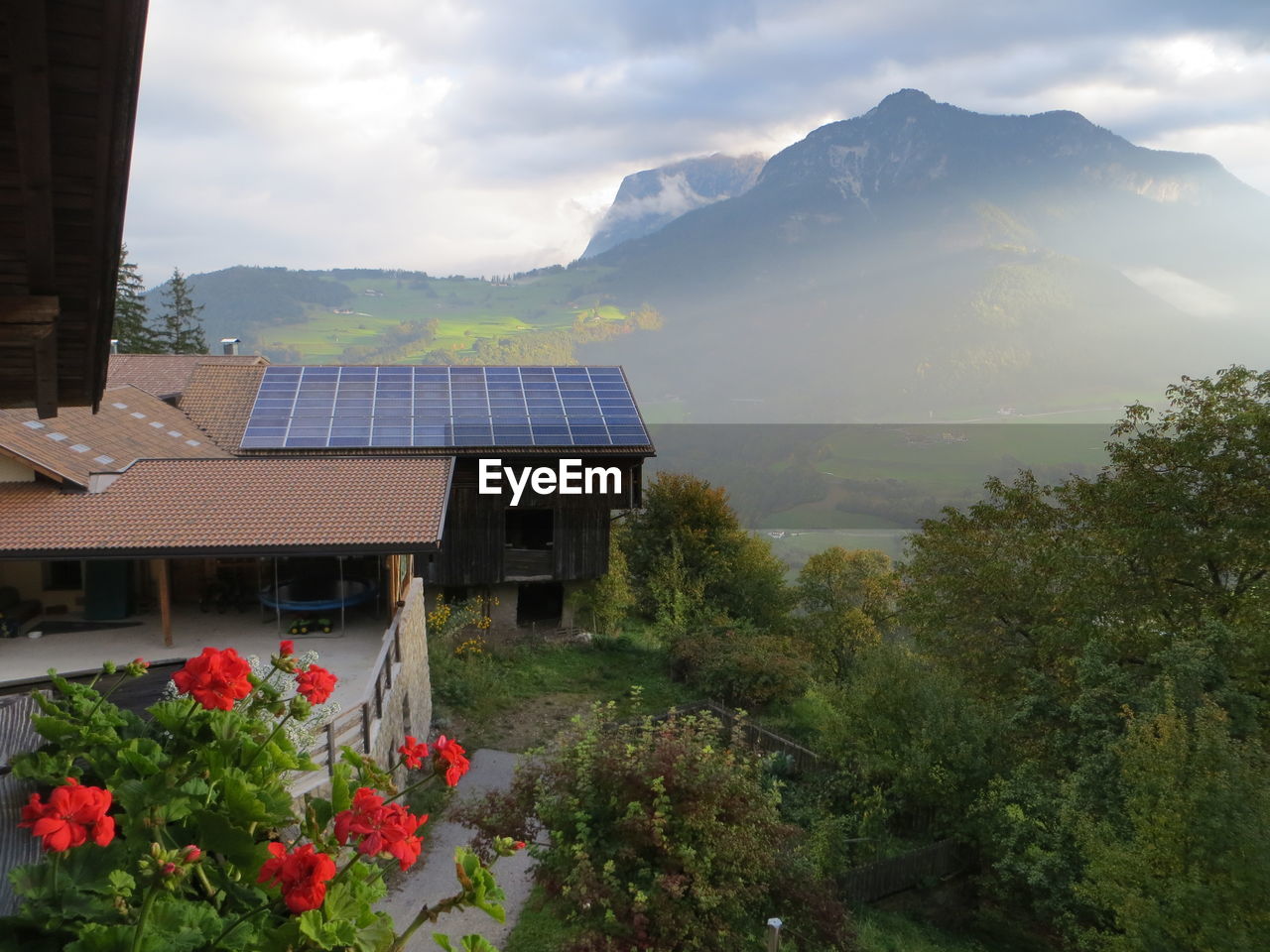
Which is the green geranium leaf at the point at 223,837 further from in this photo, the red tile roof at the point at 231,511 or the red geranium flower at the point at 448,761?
the red tile roof at the point at 231,511

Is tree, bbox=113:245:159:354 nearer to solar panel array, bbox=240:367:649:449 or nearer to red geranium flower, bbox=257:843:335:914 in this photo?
solar panel array, bbox=240:367:649:449

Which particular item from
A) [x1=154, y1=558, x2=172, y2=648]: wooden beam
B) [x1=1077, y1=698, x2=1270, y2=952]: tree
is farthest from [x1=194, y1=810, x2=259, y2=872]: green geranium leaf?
A: [x1=154, y1=558, x2=172, y2=648]: wooden beam

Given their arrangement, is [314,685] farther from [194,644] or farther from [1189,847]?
[194,644]

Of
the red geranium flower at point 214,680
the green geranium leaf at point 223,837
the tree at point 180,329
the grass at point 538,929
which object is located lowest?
the grass at point 538,929

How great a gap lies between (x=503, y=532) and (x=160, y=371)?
43.1ft

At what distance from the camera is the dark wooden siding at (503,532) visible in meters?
23.3

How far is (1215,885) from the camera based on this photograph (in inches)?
313

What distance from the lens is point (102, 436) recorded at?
17453 millimetres

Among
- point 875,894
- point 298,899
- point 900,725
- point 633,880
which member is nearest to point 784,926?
point 633,880

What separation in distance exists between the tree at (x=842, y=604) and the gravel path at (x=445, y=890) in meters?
17.9

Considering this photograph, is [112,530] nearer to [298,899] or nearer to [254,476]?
[254,476]

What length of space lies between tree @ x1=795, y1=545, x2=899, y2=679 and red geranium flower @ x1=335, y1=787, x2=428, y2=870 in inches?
1015

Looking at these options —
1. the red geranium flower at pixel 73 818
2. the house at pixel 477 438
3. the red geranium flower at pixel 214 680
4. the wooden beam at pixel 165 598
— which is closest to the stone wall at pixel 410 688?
the wooden beam at pixel 165 598

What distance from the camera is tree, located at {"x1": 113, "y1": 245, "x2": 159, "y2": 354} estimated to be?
46.4 metres
